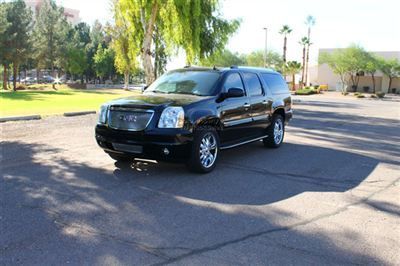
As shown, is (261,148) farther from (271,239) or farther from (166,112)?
(271,239)

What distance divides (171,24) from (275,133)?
13.3m

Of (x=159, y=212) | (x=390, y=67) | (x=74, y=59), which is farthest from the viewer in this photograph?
(x=390, y=67)

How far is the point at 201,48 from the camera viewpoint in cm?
2578

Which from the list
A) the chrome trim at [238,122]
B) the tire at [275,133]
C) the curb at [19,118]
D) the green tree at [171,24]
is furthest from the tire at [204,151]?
the green tree at [171,24]

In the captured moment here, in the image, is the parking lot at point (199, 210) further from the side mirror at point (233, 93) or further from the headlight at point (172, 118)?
the side mirror at point (233, 93)

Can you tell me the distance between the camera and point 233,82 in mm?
8367

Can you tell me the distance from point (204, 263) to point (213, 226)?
0.93m

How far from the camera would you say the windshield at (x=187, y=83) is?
25.9 feet

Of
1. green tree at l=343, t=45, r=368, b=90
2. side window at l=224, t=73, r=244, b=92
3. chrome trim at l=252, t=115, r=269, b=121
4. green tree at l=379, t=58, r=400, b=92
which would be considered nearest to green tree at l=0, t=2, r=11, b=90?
chrome trim at l=252, t=115, r=269, b=121

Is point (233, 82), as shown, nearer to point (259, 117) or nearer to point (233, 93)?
point (233, 93)

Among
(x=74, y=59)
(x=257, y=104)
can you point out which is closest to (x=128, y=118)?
(x=257, y=104)

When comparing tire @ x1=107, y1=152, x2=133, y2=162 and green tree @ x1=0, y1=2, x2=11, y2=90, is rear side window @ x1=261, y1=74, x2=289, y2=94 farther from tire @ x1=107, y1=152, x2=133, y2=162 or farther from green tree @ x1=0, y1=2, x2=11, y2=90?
green tree @ x1=0, y1=2, x2=11, y2=90

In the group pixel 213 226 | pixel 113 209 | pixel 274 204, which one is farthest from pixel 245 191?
pixel 113 209

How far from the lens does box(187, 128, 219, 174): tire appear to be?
6.89 m
